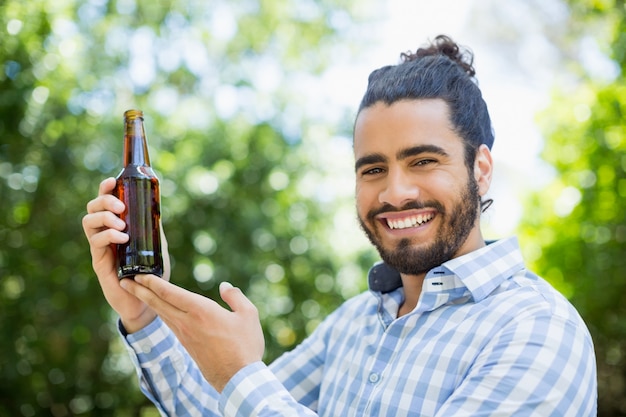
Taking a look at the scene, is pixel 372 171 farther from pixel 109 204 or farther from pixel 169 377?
pixel 169 377

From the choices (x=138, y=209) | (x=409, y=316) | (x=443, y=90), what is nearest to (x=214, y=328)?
(x=138, y=209)

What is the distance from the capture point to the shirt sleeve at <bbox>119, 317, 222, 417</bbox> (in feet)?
5.84

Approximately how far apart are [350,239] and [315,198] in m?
0.36

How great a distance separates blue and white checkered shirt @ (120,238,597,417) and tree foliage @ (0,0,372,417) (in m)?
2.34

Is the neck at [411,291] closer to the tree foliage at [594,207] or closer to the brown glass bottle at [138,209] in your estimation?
the brown glass bottle at [138,209]

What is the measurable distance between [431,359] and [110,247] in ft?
2.62

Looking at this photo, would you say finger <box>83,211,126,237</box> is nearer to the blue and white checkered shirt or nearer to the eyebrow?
the blue and white checkered shirt

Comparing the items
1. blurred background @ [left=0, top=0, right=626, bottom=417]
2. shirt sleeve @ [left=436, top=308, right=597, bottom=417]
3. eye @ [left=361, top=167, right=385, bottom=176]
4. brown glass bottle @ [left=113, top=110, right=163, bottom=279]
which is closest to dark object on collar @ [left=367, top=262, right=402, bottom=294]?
eye @ [left=361, top=167, right=385, bottom=176]

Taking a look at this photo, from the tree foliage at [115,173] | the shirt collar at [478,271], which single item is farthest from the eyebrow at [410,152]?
the tree foliage at [115,173]

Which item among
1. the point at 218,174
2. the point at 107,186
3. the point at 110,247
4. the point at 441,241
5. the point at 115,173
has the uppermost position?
the point at 115,173

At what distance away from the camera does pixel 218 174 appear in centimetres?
427

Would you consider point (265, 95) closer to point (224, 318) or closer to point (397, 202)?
point (397, 202)

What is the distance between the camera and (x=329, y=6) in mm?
5512

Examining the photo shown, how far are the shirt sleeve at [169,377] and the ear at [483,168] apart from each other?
89 centimetres
